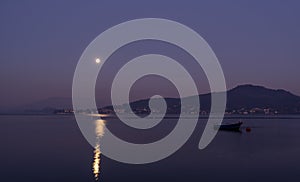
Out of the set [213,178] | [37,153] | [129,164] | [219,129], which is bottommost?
[213,178]

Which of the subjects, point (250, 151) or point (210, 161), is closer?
point (210, 161)

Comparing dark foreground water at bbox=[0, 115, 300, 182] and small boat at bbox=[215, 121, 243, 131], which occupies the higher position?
small boat at bbox=[215, 121, 243, 131]

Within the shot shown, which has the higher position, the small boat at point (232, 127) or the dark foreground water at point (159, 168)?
the small boat at point (232, 127)

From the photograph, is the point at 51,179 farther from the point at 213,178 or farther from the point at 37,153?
the point at 37,153

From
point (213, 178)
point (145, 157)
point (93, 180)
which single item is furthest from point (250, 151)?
point (93, 180)

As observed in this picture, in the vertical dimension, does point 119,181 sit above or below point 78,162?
below

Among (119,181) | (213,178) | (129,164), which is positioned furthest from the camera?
(129,164)

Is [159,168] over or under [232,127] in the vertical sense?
under

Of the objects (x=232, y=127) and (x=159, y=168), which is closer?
(x=159, y=168)

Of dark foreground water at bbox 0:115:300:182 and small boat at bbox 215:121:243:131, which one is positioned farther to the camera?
small boat at bbox 215:121:243:131

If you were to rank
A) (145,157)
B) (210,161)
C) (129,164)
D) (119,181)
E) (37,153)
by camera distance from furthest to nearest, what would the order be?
(37,153), (145,157), (210,161), (129,164), (119,181)

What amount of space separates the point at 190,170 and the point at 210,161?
597cm

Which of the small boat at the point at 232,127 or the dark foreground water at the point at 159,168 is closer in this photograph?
the dark foreground water at the point at 159,168

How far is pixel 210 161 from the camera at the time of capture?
3397cm
